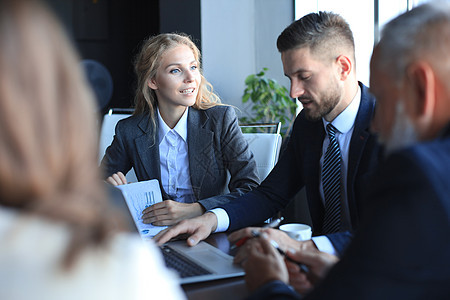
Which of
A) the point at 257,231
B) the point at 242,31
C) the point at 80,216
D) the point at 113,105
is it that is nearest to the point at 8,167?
the point at 80,216

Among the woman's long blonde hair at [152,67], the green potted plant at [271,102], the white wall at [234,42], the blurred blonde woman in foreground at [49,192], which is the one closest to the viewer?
the blurred blonde woman in foreground at [49,192]

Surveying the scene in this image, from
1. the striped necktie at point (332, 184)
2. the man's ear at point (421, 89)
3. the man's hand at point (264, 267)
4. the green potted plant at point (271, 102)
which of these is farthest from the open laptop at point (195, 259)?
the green potted plant at point (271, 102)

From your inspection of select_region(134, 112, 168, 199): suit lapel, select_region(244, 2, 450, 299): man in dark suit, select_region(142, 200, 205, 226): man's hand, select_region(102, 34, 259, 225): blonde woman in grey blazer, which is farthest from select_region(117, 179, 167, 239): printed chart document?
select_region(244, 2, 450, 299): man in dark suit

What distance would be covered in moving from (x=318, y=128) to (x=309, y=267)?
2.90 ft

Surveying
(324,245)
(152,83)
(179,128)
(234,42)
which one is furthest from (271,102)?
(324,245)

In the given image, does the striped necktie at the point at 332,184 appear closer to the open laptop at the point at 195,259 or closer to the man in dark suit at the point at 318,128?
the man in dark suit at the point at 318,128

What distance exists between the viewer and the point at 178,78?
2.66 meters

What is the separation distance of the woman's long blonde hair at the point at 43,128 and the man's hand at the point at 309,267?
67 centimetres

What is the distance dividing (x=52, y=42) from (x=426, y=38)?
0.71 m

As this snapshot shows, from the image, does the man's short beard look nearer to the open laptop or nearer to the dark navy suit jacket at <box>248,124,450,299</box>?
the open laptop

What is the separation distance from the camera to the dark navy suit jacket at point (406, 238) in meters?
0.80

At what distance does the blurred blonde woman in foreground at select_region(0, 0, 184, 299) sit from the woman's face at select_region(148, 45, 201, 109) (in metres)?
1.97

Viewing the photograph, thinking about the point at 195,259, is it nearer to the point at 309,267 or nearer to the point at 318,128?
the point at 309,267

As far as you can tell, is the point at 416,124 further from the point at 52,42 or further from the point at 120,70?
the point at 120,70
